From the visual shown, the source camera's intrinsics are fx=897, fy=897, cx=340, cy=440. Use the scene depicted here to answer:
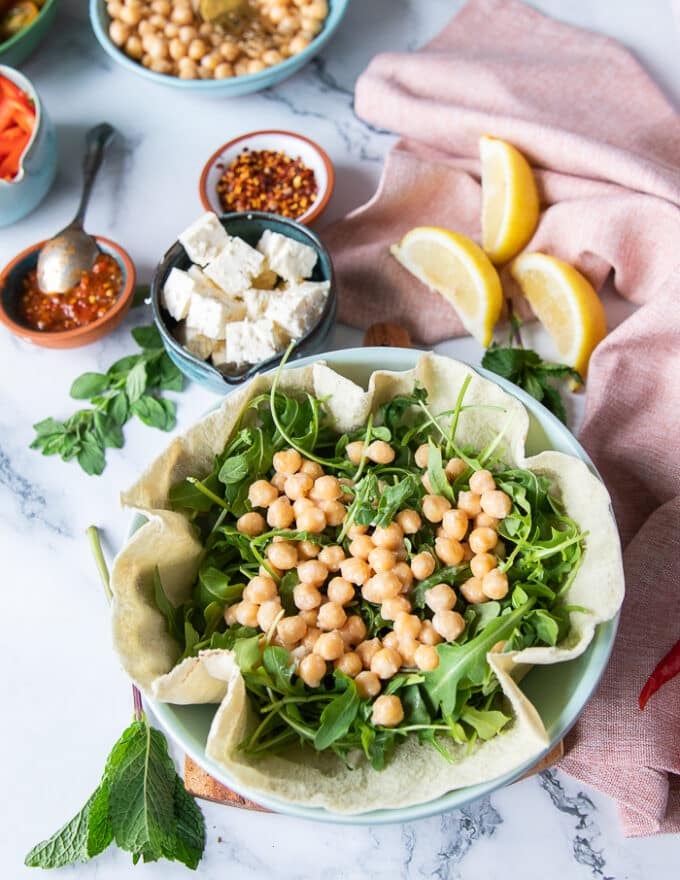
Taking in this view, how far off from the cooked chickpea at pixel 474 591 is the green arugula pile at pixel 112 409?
26.4 inches

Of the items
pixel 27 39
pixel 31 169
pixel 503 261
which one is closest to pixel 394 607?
pixel 503 261

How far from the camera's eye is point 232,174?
1.74 m

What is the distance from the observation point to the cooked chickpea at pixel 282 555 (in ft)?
3.85

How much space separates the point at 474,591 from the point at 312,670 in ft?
0.75

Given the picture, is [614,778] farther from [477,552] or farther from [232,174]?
[232,174]

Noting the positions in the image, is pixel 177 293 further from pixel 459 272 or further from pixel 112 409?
pixel 459 272

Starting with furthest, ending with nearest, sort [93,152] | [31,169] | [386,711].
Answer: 1. [93,152]
2. [31,169]
3. [386,711]

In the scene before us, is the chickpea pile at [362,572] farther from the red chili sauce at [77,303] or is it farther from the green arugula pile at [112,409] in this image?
the red chili sauce at [77,303]

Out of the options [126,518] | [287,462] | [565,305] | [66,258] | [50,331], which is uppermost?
[565,305]

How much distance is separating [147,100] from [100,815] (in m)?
1.43

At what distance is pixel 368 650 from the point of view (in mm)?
1123

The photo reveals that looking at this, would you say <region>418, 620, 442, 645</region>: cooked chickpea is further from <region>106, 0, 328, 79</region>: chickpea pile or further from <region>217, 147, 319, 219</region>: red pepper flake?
<region>106, 0, 328, 79</region>: chickpea pile

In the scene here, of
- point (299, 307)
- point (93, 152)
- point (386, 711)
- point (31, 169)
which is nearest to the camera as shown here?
point (386, 711)

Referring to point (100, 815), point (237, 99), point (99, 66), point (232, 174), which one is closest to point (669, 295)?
point (232, 174)
